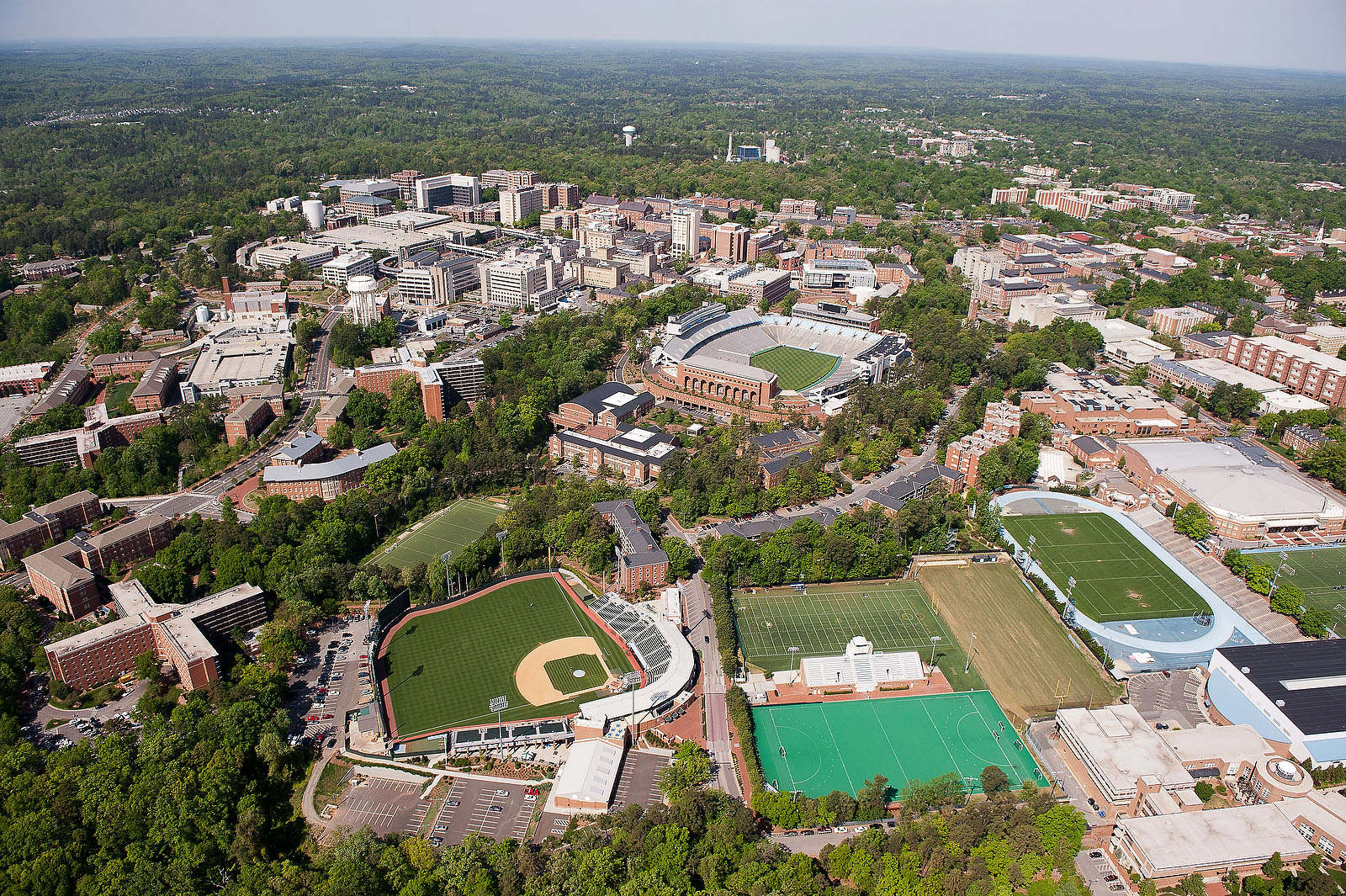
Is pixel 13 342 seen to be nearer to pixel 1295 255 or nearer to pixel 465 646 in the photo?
pixel 465 646

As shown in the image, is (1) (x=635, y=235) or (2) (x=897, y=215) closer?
(1) (x=635, y=235)

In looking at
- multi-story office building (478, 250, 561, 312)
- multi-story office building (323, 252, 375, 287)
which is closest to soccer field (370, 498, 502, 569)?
multi-story office building (478, 250, 561, 312)

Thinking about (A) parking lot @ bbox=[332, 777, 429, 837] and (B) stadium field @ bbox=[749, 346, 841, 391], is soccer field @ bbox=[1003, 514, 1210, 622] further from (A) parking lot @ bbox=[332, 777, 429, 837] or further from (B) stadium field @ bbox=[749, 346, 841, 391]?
(A) parking lot @ bbox=[332, 777, 429, 837]

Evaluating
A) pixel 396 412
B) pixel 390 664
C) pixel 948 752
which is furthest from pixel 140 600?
pixel 948 752

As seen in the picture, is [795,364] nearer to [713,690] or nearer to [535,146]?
[713,690]

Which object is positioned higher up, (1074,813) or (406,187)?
(406,187)

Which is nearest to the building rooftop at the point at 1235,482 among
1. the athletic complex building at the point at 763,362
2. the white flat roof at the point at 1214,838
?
the athletic complex building at the point at 763,362
